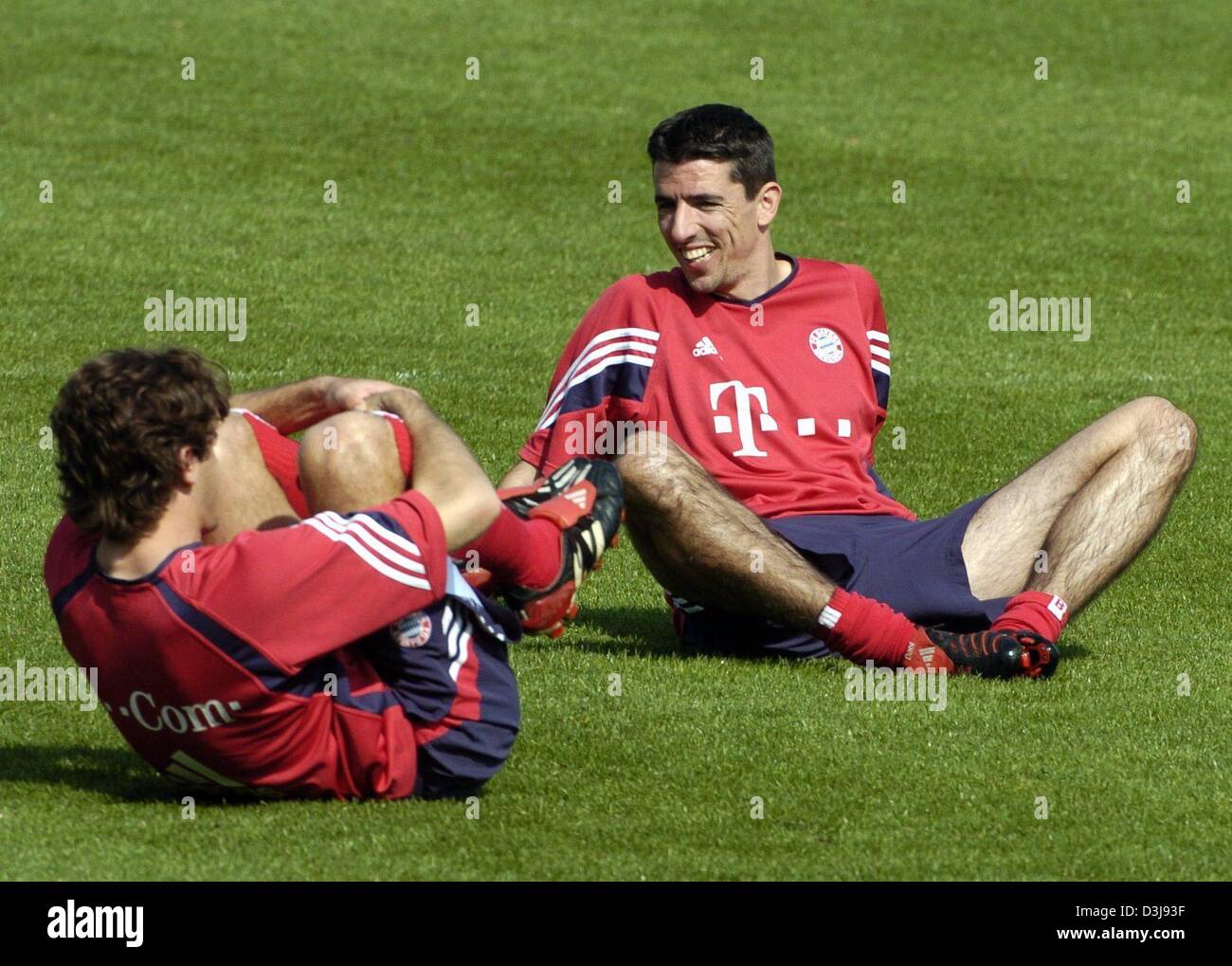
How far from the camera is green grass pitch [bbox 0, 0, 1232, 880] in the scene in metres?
5.24

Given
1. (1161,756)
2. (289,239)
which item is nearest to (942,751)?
(1161,756)

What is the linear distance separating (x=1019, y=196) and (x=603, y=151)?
3364mm

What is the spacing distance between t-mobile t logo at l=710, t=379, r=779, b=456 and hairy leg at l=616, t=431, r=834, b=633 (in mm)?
480

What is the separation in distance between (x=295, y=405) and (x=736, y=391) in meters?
2.01

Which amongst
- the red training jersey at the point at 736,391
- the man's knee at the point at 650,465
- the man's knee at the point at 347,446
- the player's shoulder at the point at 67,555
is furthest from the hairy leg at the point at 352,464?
the red training jersey at the point at 736,391

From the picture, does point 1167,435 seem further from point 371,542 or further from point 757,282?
point 371,542

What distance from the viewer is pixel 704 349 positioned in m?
7.19

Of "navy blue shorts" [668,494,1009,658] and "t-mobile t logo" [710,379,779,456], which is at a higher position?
"t-mobile t logo" [710,379,779,456]

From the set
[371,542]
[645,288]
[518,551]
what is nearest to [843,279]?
[645,288]

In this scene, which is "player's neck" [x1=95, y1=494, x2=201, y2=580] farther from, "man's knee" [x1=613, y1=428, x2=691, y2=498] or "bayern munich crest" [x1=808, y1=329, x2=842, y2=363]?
"bayern munich crest" [x1=808, y1=329, x2=842, y2=363]

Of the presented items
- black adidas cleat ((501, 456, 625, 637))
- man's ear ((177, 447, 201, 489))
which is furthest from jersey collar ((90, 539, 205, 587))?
black adidas cleat ((501, 456, 625, 637))

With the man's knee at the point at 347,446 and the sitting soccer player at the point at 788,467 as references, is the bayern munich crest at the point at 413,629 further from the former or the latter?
the sitting soccer player at the point at 788,467

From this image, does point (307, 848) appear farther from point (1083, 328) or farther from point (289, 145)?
point (289, 145)

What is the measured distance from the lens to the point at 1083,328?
13070 mm
